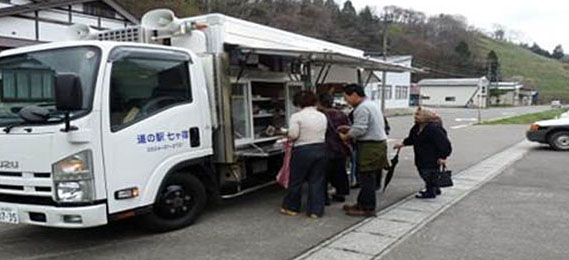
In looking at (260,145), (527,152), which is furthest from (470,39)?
(260,145)

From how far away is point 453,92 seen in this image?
7631cm

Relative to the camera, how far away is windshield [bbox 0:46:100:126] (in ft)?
14.8

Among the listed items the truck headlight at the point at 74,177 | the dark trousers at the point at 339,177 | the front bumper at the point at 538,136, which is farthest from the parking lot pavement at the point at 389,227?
the front bumper at the point at 538,136

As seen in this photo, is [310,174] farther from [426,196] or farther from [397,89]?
[397,89]

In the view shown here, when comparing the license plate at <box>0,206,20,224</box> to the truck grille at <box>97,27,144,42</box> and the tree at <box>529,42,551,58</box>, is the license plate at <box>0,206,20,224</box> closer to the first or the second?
the truck grille at <box>97,27,144,42</box>

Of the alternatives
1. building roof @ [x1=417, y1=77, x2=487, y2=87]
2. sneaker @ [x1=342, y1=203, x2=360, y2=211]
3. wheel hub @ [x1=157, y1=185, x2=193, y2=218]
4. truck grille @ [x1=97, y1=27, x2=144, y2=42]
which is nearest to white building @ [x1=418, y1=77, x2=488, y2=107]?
building roof @ [x1=417, y1=77, x2=487, y2=87]

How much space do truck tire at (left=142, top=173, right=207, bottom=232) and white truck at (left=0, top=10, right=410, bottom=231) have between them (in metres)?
0.01

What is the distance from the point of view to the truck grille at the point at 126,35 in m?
5.95

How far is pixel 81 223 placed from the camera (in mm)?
4352

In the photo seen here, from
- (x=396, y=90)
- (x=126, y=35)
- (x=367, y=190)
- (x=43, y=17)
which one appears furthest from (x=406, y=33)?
(x=126, y=35)

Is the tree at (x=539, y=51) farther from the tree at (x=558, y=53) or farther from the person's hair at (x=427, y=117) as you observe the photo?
the person's hair at (x=427, y=117)

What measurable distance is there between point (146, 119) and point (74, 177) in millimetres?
953

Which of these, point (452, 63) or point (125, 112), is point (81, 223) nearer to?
point (125, 112)

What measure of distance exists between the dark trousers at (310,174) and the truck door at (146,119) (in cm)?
124
